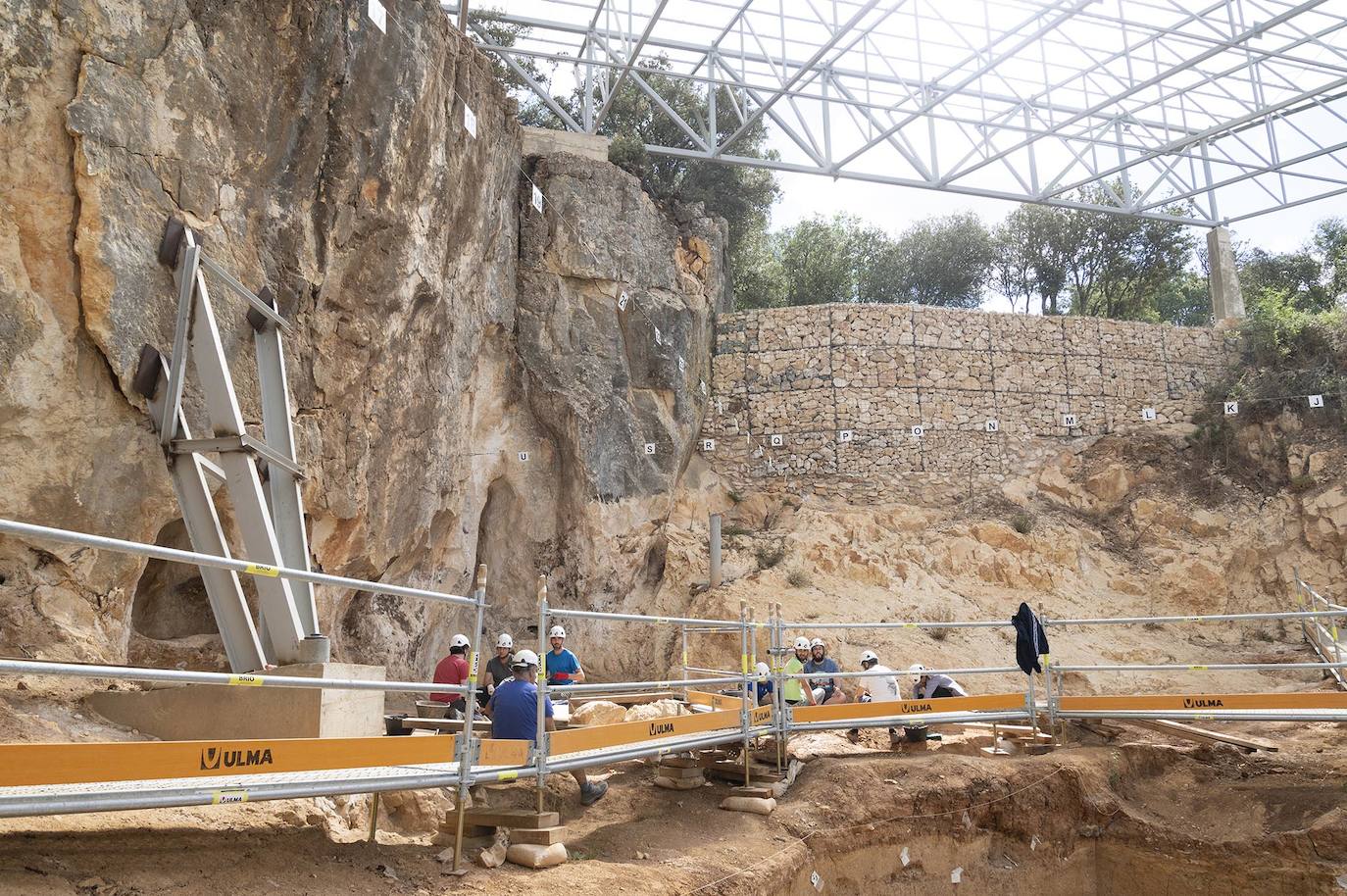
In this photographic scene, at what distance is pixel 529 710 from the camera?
20.0 feet

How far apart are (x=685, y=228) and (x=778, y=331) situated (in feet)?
9.25

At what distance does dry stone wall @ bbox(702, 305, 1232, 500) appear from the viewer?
61.2 ft

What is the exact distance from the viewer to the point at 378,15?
1005cm

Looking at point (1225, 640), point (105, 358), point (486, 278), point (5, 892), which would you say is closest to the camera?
point (5, 892)

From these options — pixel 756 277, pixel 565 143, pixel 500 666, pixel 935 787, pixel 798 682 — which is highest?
pixel 756 277

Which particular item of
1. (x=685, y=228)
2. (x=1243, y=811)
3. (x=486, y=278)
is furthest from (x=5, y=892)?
(x=685, y=228)

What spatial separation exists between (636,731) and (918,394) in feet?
44.1

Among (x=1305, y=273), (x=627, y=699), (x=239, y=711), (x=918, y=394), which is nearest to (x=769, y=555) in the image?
(x=918, y=394)

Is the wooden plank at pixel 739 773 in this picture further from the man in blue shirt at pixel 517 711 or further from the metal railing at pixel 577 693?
the man in blue shirt at pixel 517 711

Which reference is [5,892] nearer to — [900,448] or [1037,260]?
[900,448]

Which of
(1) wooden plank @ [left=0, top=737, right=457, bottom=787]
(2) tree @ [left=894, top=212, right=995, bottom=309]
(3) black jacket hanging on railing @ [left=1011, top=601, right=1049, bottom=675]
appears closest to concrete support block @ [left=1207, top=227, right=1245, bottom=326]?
(2) tree @ [left=894, top=212, right=995, bottom=309]

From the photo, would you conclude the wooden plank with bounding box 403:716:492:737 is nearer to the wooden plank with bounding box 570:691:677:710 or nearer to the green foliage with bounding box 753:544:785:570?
the wooden plank with bounding box 570:691:677:710

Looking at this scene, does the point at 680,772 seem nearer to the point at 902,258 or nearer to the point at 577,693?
the point at 577,693

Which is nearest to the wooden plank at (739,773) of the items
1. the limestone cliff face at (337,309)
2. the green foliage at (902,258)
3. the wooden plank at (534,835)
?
the wooden plank at (534,835)
